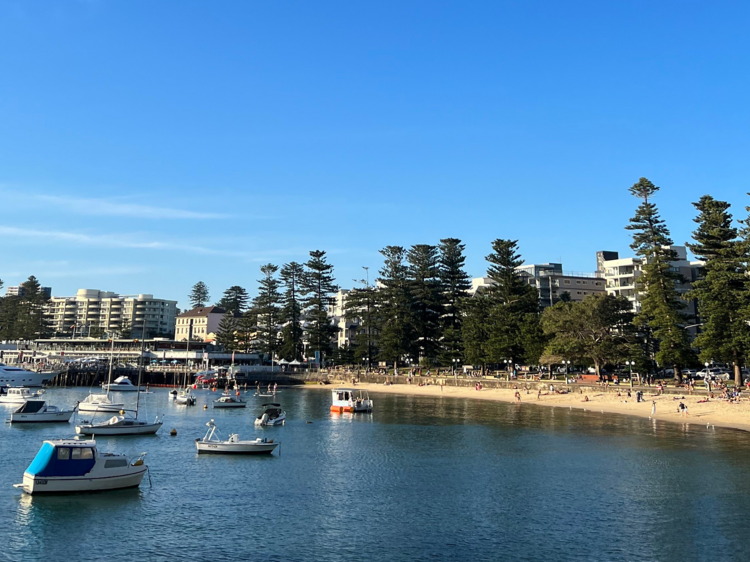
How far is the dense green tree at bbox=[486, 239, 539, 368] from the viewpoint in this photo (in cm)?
10388

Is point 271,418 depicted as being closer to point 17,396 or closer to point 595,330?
point 17,396

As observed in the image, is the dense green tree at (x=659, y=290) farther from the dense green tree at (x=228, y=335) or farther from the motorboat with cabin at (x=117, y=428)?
the dense green tree at (x=228, y=335)

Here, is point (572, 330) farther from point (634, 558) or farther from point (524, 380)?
point (634, 558)

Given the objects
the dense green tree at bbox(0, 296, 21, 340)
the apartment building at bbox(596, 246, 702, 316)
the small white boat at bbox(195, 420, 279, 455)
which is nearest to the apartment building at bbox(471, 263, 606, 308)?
the apartment building at bbox(596, 246, 702, 316)

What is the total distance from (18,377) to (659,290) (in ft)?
370

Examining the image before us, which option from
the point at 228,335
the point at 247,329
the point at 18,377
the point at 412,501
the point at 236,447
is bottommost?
the point at 412,501

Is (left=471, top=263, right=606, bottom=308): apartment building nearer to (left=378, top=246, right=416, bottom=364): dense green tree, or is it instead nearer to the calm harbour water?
(left=378, top=246, right=416, bottom=364): dense green tree

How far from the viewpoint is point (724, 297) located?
2926 inches

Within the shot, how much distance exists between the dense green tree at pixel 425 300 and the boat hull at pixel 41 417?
72.5m

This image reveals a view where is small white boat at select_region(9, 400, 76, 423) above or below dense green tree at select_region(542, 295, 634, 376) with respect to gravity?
below

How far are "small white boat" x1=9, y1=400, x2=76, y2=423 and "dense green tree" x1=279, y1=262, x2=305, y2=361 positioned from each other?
79272 mm

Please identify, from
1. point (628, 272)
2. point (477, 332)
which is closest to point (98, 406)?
point (477, 332)

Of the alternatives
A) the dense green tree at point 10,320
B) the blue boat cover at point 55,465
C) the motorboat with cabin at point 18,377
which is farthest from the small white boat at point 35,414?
the dense green tree at point 10,320

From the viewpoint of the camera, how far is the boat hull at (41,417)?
63.5m
